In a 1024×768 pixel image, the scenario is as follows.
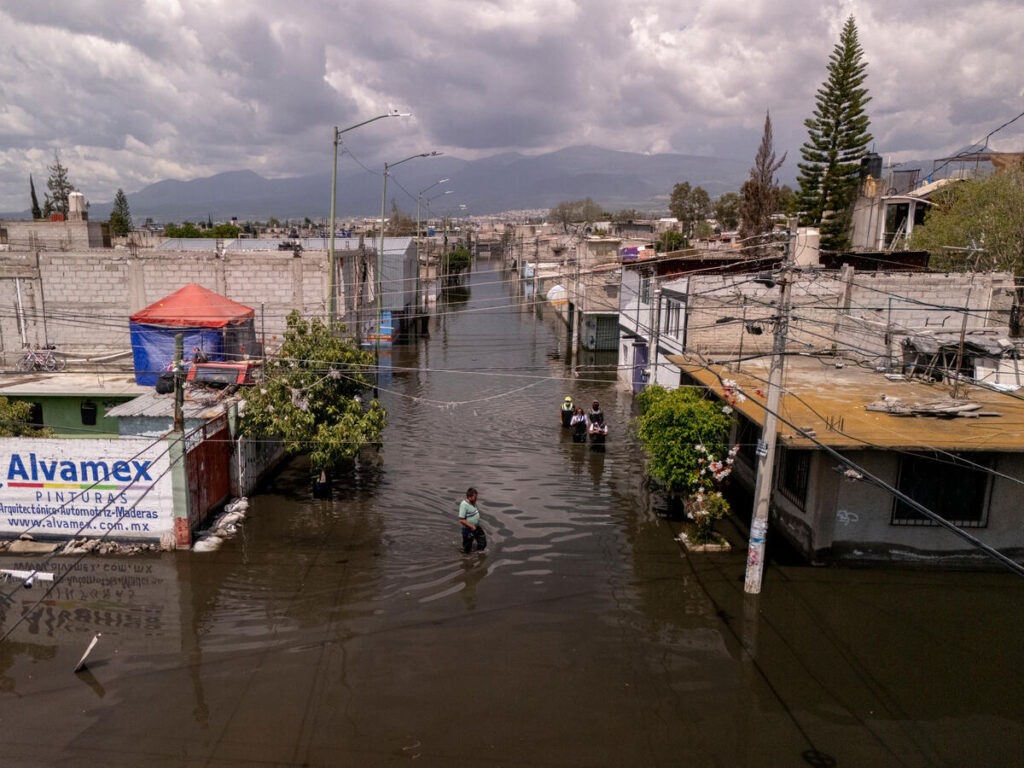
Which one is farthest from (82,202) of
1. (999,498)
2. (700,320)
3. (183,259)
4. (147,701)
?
(999,498)

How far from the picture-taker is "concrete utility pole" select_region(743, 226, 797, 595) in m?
11.2

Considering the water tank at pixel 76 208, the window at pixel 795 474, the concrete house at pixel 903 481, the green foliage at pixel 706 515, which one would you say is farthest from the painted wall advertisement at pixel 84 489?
the water tank at pixel 76 208

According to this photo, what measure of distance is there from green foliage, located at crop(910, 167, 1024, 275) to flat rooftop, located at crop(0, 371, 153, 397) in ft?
85.3

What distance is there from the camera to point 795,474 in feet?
47.0

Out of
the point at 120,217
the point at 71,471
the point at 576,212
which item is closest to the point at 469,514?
the point at 71,471

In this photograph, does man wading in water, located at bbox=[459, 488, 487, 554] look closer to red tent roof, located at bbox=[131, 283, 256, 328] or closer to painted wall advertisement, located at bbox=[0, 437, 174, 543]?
painted wall advertisement, located at bbox=[0, 437, 174, 543]

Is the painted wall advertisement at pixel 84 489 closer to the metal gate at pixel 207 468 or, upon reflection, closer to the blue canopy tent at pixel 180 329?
the metal gate at pixel 207 468

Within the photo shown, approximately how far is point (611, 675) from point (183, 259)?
25590mm

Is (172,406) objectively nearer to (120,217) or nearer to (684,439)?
(684,439)

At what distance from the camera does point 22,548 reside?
1352 cm

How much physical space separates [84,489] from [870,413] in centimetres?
1535

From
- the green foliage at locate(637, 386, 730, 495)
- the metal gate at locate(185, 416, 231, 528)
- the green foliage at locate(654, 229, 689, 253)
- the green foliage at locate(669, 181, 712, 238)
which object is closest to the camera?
the metal gate at locate(185, 416, 231, 528)

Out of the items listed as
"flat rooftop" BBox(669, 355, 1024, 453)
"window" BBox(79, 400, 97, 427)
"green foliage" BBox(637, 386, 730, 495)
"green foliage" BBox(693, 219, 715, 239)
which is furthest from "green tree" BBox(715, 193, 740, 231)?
"window" BBox(79, 400, 97, 427)

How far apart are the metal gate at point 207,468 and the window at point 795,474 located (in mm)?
11729
